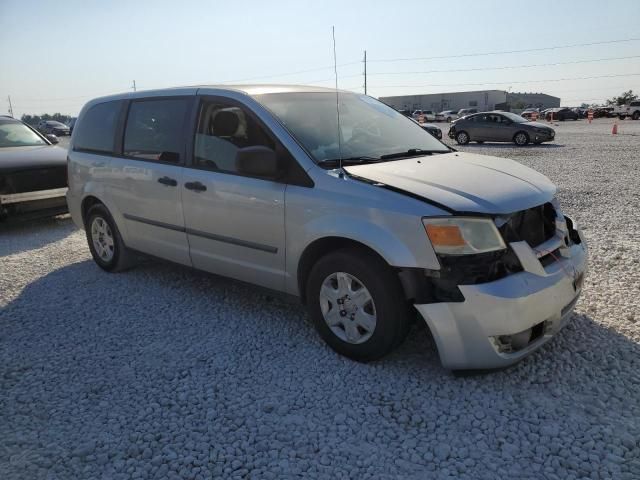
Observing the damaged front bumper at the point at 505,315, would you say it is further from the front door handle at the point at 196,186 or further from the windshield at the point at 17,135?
the windshield at the point at 17,135

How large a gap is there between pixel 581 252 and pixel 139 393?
2.96 m

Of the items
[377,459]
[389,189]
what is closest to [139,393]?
[377,459]

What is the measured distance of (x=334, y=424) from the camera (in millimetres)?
2736

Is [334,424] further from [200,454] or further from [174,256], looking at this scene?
[174,256]

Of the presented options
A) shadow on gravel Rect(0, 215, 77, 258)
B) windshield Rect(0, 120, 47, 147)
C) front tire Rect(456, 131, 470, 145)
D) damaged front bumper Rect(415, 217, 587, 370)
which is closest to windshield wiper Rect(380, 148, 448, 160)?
damaged front bumper Rect(415, 217, 587, 370)

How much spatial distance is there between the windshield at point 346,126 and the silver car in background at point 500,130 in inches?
667

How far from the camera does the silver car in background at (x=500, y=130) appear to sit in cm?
1956

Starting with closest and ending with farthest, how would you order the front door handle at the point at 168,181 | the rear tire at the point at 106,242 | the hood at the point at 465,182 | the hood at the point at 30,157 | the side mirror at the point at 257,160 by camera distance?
the hood at the point at 465,182 < the side mirror at the point at 257,160 < the front door handle at the point at 168,181 < the rear tire at the point at 106,242 < the hood at the point at 30,157

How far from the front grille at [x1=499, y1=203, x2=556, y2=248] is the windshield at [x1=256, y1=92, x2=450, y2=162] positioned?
3.56 ft

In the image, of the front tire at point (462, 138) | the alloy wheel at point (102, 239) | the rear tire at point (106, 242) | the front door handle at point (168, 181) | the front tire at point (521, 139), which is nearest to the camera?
the front door handle at point (168, 181)

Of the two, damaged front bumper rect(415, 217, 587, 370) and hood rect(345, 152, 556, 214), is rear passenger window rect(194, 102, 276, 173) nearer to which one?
hood rect(345, 152, 556, 214)

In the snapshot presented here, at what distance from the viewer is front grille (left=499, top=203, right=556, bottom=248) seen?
9.64 feet

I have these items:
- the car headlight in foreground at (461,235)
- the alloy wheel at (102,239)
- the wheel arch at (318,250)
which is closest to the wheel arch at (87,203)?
the alloy wheel at (102,239)

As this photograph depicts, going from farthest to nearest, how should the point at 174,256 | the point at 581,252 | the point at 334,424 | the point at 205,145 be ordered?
the point at 174,256
the point at 205,145
the point at 581,252
the point at 334,424
